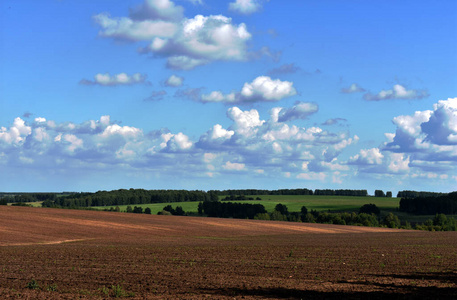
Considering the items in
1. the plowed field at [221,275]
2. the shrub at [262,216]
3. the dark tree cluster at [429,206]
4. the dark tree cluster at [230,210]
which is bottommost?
the plowed field at [221,275]

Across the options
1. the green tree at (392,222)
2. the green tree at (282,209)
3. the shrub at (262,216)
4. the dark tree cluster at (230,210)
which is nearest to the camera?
the green tree at (392,222)

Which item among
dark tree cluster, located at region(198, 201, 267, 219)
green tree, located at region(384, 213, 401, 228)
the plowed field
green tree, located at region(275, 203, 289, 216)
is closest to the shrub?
dark tree cluster, located at region(198, 201, 267, 219)

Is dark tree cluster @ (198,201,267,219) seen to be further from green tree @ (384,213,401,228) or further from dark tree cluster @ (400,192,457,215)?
dark tree cluster @ (400,192,457,215)

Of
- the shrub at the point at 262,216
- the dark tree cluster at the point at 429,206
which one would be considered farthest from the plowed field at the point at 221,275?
the dark tree cluster at the point at 429,206

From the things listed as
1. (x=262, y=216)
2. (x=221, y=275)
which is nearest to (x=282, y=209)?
(x=262, y=216)

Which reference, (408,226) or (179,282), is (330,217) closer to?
(408,226)

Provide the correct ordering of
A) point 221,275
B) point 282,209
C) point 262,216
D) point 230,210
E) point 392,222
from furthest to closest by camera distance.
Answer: point 282,209
point 230,210
point 262,216
point 392,222
point 221,275

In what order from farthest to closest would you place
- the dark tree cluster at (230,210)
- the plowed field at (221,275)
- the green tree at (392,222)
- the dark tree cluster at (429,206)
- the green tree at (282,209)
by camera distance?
the dark tree cluster at (429,206), the green tree at (282,209), the dark tree cluster at (230,210), the green tree at (392,222), the plowed field at (221,275)

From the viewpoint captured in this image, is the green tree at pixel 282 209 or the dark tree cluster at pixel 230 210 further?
the green tree at pixel 282 209

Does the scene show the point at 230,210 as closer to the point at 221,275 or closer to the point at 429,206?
the point at 429,206

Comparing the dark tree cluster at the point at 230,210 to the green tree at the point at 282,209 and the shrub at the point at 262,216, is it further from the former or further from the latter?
the green tree at the point at 282,209

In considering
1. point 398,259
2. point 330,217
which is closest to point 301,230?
point 330,217

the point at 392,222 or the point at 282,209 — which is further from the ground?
the point at 282,209

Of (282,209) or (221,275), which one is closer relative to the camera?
(221,275)
